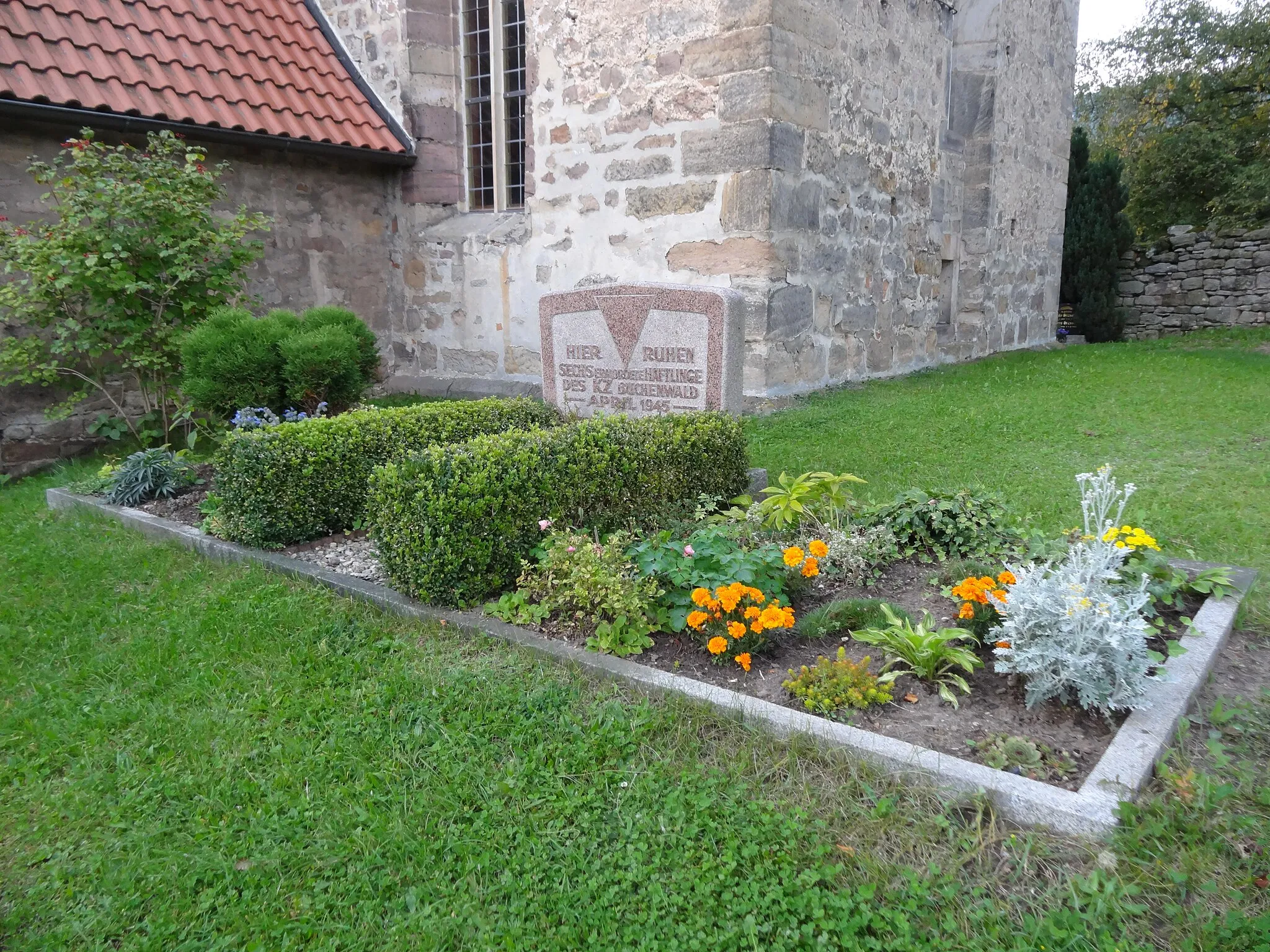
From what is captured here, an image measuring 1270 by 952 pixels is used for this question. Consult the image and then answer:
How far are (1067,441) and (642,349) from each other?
358 cm

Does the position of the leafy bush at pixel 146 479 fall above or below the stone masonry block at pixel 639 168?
below

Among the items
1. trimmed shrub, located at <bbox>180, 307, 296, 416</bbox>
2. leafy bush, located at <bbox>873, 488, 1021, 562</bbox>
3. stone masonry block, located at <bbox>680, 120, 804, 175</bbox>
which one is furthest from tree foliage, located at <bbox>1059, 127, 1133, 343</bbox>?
trimmed shrub, located at <bbox>180, 307, 296, 416</bbox>

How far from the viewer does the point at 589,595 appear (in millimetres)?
3543

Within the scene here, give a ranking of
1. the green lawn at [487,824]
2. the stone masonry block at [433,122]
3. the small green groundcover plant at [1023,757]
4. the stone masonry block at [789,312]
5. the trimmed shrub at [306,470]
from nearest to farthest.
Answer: the green lawn at [487,824]
the small green groundcover plant at [1023,757]
the trimmed shrub at [306,470]
the stone masonry block at [789,312]
the stone masonry block at [433,122]

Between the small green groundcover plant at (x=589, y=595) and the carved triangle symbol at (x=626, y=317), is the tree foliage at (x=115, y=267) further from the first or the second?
the small green groundcover plant at (x=589, y=595)

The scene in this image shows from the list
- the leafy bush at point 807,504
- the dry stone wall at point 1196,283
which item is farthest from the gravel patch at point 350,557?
the dry stone wall at point 1196,283

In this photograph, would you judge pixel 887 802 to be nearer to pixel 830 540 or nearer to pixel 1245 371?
pixel 830 540

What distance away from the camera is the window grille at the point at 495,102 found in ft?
30.8

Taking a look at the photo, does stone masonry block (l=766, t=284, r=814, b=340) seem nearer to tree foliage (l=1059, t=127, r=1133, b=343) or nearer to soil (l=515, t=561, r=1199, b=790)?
soil (l=515, t=561, r=1199, b=790)

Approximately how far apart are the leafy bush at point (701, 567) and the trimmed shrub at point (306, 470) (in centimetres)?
161

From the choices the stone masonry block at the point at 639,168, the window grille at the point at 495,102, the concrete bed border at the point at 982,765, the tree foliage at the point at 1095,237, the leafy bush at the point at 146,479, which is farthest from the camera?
the tree foliage at the point at 1095,237

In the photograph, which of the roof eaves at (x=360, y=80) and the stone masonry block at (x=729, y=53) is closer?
the stone masonry block at (x=729, y=53)

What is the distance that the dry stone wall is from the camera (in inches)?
584

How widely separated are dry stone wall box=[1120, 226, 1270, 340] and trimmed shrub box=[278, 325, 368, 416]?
47.5 ft
